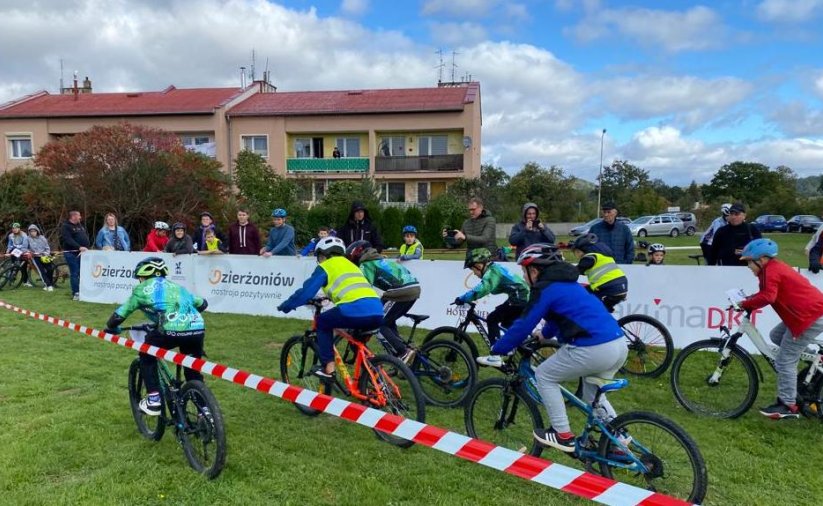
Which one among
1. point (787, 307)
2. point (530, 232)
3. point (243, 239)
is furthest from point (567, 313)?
point (243, 239)

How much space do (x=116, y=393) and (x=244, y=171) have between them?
25567 mm

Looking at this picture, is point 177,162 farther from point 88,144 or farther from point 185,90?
point 185,90

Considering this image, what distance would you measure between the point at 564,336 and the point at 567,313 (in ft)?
0.59

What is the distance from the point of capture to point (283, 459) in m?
4.23

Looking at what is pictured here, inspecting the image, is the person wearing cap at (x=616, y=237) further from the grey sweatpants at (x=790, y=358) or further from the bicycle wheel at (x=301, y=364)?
the bicycle wheel at (x=301, y=364)

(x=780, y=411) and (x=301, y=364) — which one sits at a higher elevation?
(x=301, y=364)

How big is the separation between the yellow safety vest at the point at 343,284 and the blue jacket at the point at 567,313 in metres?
1.46

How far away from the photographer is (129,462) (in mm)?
4160

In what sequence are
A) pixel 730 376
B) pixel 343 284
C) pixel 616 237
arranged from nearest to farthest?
pixel 343 284, pixel 730 376, pixel 616 237

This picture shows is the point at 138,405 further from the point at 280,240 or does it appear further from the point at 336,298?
the point at 280,240

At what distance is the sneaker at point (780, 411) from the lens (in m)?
4.88

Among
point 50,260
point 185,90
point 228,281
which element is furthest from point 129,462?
point 185,90

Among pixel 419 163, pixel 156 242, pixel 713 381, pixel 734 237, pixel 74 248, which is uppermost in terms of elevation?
pixel 419 163

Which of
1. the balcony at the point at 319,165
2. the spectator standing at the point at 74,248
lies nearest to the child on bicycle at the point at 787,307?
the spectator standing at the point at 74,248
